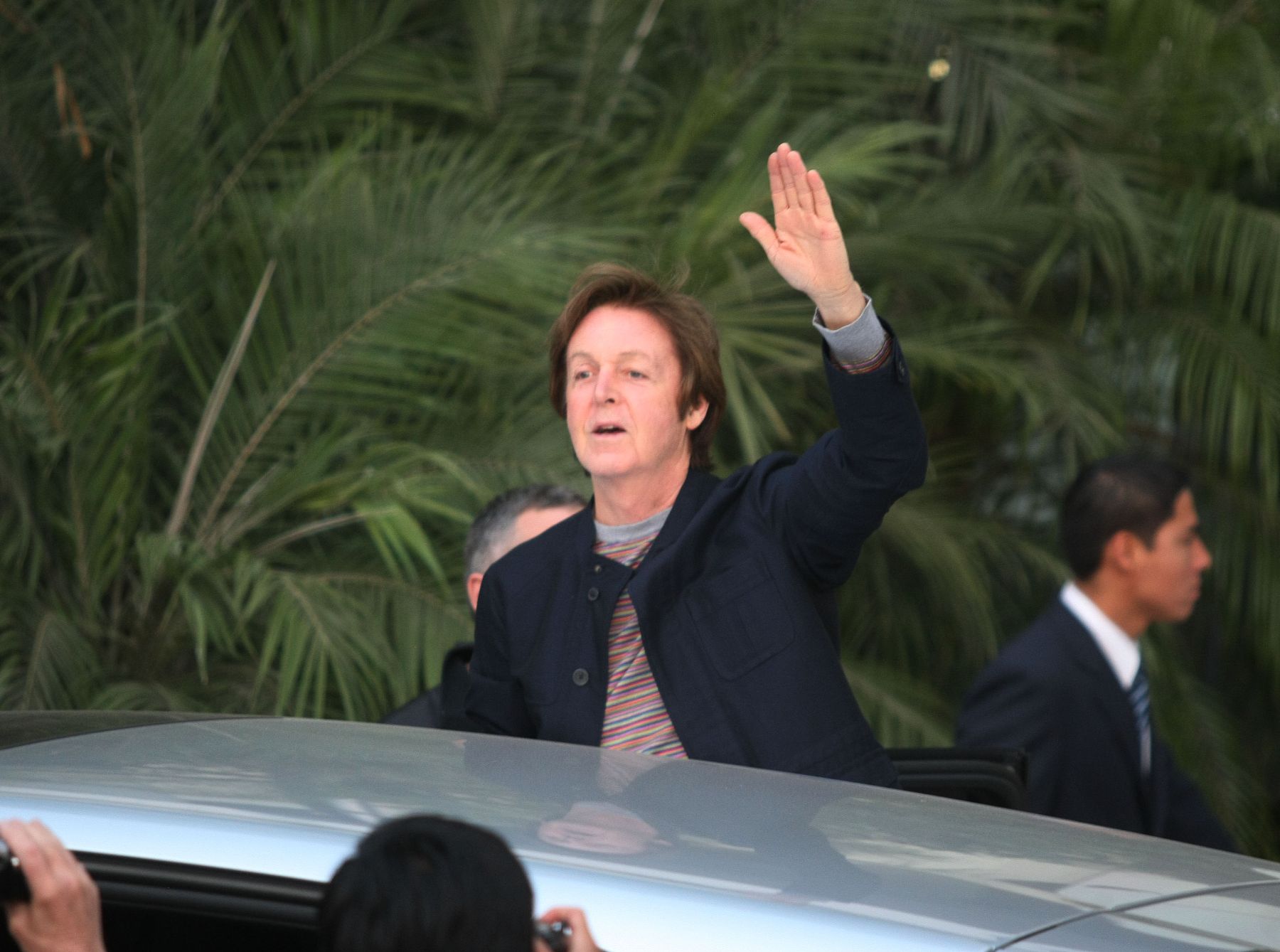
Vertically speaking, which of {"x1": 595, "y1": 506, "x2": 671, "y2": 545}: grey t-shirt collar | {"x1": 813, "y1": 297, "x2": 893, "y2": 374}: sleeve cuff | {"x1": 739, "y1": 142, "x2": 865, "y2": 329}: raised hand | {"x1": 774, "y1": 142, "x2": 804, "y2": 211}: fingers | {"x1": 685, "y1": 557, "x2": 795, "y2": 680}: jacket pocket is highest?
{"x1": 774, "y1": 142, "x2": 804, "y2": 211}: fingers

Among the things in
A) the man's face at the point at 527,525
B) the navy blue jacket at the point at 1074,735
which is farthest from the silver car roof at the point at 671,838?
the man's face at the point at 527,525

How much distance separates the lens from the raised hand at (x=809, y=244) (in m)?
2.08

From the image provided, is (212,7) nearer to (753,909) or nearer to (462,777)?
(462,777)

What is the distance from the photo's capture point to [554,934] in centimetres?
125

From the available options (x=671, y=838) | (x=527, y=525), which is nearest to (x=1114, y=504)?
(x=527, y=525)

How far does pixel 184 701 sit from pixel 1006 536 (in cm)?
267

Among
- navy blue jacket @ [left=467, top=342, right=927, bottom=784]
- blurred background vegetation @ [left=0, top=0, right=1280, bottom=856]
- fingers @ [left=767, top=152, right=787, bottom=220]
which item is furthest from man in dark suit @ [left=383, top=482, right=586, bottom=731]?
fingers @ [left=767, top=152, right=787, bottom=220]

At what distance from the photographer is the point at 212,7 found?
211 inches

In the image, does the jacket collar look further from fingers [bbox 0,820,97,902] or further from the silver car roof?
fingers [bbox 0,820,97,902]

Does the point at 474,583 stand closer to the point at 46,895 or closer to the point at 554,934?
the point at 46,895

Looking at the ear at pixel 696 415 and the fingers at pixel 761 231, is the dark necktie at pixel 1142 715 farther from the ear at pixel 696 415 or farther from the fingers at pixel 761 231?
the fingers at pixel 761 231

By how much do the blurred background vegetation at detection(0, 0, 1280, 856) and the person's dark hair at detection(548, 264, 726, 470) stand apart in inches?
56.3

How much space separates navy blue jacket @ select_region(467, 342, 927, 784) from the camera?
205 centimetres

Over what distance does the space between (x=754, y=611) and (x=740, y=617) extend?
0.02m
